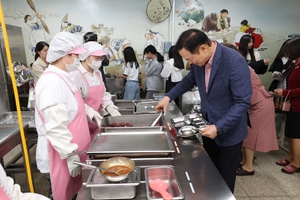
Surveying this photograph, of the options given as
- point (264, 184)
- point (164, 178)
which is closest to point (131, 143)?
point (164, 178)

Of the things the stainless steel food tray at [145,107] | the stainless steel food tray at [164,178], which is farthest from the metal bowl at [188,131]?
the stainless steel food tray at [145,107]

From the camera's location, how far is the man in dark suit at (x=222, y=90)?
1.27 m

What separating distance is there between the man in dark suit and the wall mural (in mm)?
2776

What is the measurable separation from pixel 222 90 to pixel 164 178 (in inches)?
26.0

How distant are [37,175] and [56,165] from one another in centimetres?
134

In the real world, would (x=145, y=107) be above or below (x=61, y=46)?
below

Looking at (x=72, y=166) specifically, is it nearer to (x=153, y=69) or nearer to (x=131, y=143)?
(x=131, y=143)

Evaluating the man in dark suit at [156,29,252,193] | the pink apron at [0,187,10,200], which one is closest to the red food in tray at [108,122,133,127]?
the man in dark suit at [156,29,252,193]

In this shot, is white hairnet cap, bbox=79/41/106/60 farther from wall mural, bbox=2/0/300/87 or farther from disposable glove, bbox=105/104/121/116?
wall mural, bbox=2/0/300/87

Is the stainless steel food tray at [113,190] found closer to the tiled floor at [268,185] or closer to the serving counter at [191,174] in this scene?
the serving counter at [191,174]

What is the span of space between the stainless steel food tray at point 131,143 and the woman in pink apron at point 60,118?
151mm

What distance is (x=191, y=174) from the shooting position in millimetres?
1065

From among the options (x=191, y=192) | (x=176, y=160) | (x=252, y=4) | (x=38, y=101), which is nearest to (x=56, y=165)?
(x=38, y=101)

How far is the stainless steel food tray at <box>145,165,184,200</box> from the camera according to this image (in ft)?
3.00
